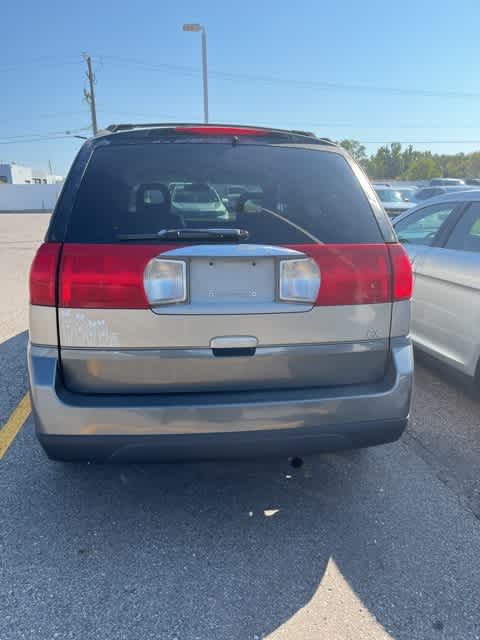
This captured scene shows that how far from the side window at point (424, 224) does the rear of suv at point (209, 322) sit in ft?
7.54

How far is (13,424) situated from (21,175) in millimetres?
96911

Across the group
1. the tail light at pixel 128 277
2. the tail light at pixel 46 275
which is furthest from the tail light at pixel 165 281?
the tail light at pixel 46 275

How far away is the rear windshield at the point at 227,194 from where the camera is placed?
2.09 m

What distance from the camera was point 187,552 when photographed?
2.29 metres

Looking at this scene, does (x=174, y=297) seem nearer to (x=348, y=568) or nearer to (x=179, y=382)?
(x=179, y=382)

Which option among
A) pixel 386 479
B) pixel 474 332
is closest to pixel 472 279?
pixel 474 332

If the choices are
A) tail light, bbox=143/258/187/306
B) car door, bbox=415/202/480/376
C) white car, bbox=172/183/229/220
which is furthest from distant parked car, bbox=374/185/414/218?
tail light, bbox=143/258/187/306

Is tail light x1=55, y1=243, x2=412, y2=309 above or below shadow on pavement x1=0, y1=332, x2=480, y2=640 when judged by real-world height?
above

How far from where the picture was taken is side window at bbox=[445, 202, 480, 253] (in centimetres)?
380

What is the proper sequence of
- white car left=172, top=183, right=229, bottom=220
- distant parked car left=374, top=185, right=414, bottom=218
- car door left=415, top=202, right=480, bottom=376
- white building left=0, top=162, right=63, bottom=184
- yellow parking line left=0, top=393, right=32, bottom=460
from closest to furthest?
white car left=172, top=183, right=229, bottom=220
yellow parking line left=0, top=393, right=32, bottom=460
car door left=415, top=202, right=480, bottom=376
distant parked car left=374, top=185, right=414, bottom=218
white building left=0, top=162, right=63, bottom=184

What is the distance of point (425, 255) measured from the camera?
4227 mm

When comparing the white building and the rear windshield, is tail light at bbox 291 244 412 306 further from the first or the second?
the white building

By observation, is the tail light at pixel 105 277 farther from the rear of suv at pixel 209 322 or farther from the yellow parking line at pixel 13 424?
the yellow parking line at pixel 13 424

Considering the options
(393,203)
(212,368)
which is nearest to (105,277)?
(212,368)
